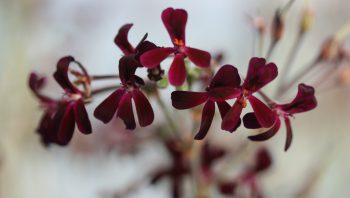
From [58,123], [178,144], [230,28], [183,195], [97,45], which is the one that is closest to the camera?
[58,123]

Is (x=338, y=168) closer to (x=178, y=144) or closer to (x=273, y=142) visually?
(x=273, y=142)

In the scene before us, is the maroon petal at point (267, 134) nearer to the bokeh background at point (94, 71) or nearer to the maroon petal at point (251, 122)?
the maroon petal at point (251, 122)

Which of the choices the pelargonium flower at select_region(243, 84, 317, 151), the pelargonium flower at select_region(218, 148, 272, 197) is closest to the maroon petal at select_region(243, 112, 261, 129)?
the pelargonium flower at select_region(243, 84, 317, 151)

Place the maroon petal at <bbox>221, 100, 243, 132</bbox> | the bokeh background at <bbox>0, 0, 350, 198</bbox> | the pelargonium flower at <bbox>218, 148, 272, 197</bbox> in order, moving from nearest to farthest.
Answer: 1. the maroon petal at <bbox>221, 100, 243, 132</bbox>
2. the pelargonium flower at <bbox>218, 148, 272, 197</bbox>
3. the bokeh background at <bbox>0, 0, 350, 198</bbox>

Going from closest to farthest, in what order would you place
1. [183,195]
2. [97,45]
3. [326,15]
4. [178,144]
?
1. [178,144]
2. [183,195]
3. [97,45]
4. [326,15]

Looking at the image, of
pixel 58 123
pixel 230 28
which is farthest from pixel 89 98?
pixel 230 28

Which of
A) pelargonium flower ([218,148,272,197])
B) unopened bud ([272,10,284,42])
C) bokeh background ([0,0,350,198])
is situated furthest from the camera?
bokeh background ([0,0,350,198])

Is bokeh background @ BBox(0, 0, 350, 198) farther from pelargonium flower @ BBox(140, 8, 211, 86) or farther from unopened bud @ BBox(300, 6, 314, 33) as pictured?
pelargonium flower @ BBox(140, 8, 211, 86)
